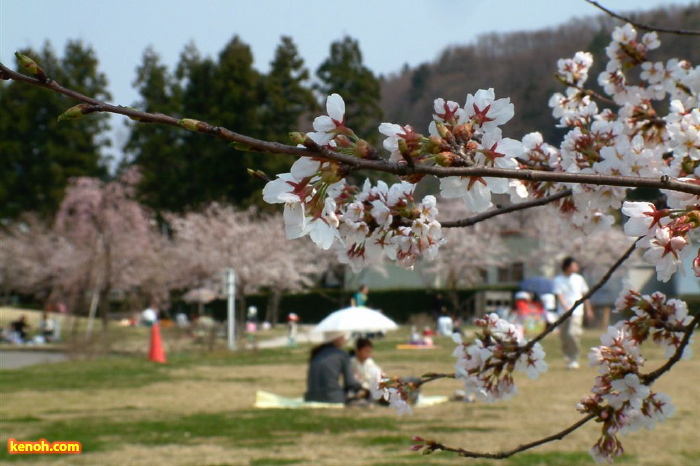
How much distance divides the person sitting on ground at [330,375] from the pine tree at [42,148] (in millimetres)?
37752

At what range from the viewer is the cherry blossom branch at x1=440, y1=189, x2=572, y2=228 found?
78.7 inches

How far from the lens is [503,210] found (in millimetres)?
2199

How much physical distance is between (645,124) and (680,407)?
6935mm

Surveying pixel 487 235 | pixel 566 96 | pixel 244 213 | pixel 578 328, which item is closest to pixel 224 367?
pixel 578 328

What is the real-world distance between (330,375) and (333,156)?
8.21m

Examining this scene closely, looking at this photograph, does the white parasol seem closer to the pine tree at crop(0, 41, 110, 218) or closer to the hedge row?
the hedge row

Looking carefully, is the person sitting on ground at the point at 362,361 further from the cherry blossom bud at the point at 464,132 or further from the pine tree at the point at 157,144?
the pine tree at the point at 157,144

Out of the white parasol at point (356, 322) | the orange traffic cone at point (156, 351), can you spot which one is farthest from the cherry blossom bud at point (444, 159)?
the orange traffic cone at point (156, 351)

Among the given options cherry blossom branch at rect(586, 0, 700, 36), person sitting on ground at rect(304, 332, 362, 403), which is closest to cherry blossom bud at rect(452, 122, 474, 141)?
cherry blossom branch at rect(586, 0, 700, 36)

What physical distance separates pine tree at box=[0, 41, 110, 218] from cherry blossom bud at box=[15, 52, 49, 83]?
45.4m

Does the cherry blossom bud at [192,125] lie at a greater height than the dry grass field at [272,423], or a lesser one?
greater

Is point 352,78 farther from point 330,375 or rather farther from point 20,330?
point 330,375

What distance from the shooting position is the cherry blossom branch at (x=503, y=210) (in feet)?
6.56

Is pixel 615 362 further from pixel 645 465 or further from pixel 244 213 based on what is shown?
pixel 244 213
